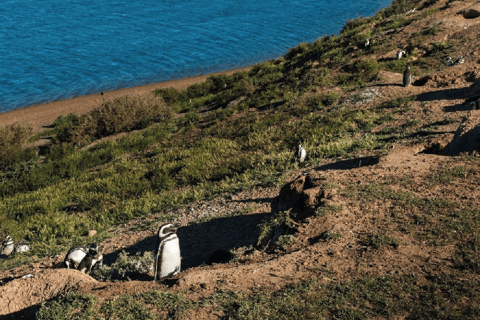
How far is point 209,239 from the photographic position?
31.1 ft

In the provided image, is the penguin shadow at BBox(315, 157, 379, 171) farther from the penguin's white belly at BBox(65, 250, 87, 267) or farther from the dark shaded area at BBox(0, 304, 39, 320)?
the dark shaded area at BBox(0, 304, 39, 320)

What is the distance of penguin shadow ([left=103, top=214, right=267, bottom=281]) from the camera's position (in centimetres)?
869

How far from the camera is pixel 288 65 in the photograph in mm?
26641

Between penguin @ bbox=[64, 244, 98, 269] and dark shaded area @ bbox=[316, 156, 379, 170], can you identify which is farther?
dark shaded area @ bbox=[316, 156, 379, 170]

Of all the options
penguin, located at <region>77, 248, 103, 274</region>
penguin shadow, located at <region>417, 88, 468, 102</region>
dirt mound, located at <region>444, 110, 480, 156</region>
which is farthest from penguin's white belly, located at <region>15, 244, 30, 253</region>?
penguin shadow, located at <region>417, 88, 468, 102</region>

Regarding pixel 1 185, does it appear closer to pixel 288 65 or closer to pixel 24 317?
pixel 24 317

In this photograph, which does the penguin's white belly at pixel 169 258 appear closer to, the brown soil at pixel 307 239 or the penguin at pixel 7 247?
the brown soil at pixel 307 239

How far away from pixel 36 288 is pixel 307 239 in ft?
13.0

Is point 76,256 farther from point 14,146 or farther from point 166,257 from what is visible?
point 14,146

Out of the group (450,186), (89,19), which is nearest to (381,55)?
(450,186)

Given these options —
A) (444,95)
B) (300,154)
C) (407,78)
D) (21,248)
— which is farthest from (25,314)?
(407,78)

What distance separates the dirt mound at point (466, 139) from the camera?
8.91 metres

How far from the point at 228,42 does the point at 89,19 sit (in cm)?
1724

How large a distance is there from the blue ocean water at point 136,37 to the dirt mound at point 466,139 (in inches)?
1183
